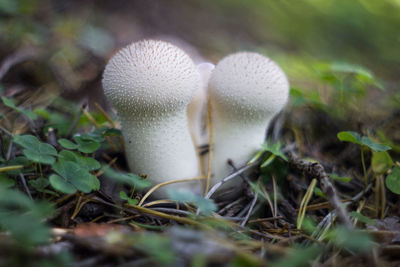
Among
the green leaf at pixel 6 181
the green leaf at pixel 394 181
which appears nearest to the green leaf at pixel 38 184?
the green leaf at pixel 6 181

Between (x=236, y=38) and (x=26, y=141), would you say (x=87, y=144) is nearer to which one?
(x=26, y=141)

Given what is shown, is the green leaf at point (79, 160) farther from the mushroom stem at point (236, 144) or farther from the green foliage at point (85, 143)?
the mushroom stem at point (236, 144)

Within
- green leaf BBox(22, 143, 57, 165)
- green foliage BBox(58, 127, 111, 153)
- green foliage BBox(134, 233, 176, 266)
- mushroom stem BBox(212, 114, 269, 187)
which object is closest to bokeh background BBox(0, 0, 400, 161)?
mushroom stem BBox(212, 114, 269, 187)

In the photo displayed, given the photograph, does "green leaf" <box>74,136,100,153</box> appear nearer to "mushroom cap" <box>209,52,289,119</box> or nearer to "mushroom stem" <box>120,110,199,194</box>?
"mushroom stem" <box>120,110,199,194</box>

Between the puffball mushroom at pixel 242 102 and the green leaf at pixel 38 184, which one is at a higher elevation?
the puffball mushroom at pixel 242 102

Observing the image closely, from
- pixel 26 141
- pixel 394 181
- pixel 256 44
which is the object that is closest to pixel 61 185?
pixel 26 141

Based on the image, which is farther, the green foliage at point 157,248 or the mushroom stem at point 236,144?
the mushroom stem at point 236,144
